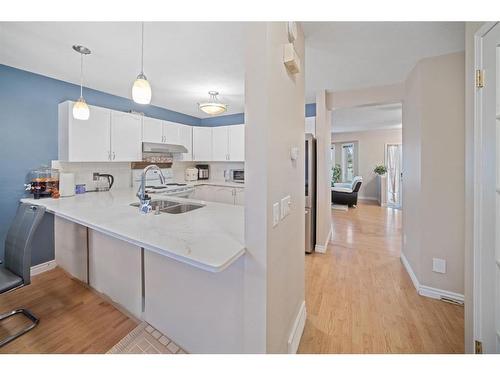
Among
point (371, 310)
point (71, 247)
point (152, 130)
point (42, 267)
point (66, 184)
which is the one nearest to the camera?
point (371, 310)

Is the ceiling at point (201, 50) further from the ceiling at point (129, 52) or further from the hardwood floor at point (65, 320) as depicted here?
the hardwood floor at point (65, 320)

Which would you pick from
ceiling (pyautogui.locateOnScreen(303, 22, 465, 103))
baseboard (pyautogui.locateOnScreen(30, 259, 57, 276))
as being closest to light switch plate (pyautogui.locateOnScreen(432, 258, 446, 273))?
ceiling (pyautogui.locateOnScreen(303, 22, 465, 103))

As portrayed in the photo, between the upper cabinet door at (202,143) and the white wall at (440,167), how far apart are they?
3.45 m

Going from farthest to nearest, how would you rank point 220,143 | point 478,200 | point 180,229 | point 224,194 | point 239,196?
point 220,143 < point 224,194 < point 239,196 < point 180,229 < point 478,200

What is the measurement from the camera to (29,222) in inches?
69.7

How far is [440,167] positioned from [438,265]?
0.97 meters

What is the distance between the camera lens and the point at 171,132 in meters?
4.11

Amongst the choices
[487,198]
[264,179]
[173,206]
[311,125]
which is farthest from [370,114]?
[264,179]

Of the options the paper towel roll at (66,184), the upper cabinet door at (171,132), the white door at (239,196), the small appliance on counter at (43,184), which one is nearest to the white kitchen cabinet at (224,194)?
the white door at (239,196)

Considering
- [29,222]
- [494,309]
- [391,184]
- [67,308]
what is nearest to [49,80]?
[29,222]

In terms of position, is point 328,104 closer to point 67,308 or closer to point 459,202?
point 459,202

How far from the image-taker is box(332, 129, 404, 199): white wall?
24.9ft

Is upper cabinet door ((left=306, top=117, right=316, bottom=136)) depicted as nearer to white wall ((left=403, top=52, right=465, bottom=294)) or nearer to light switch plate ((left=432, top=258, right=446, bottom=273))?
white wall ((left=403, top=52, right=465, bottom=294))

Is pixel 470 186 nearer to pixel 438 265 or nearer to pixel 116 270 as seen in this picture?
pixel 438 265
